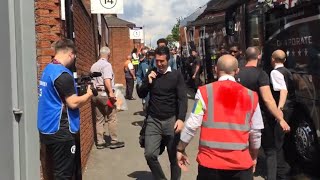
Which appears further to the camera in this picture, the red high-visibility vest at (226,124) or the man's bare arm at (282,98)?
the man's bare arm at (282,98)

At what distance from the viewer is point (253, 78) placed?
6336 mm

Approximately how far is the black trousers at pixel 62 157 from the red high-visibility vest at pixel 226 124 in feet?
4.67

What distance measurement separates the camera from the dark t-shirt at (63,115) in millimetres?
4641

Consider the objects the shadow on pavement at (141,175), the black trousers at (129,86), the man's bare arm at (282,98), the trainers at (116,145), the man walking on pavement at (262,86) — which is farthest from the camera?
the black trousers at (129,86)

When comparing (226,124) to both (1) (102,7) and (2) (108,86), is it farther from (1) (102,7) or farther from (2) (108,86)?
(1) (102,7)

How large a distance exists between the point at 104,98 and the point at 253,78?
3.67 meters

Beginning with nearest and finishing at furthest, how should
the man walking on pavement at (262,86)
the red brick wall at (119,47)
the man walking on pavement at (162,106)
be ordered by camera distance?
the man walking on pavement at (162,106)
the man walking on pavement at (262,86)
the red brick wall at (119,47)

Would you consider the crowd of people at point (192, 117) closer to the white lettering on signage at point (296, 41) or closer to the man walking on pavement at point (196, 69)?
the white lettering on signage at point (296, 41)

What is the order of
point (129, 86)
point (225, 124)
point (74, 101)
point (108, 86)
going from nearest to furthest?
point (225, 124) → point (74, 101) → point (108, 86) → point (129, 86)

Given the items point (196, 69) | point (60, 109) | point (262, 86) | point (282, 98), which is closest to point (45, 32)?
point (60, 109)

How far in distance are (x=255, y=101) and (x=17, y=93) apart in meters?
2.82

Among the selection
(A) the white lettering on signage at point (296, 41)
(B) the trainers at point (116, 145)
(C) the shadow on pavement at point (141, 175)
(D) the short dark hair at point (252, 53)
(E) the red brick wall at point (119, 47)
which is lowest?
(C) the shadow on pavement at point (141, 175)

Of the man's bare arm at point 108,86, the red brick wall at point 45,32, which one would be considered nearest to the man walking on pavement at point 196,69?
the man's bare arm at point 108,86

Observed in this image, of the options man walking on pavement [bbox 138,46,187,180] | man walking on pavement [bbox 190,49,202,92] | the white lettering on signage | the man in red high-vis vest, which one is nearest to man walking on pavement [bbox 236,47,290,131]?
man walking on pavement [bbox 138,46,187,180]
